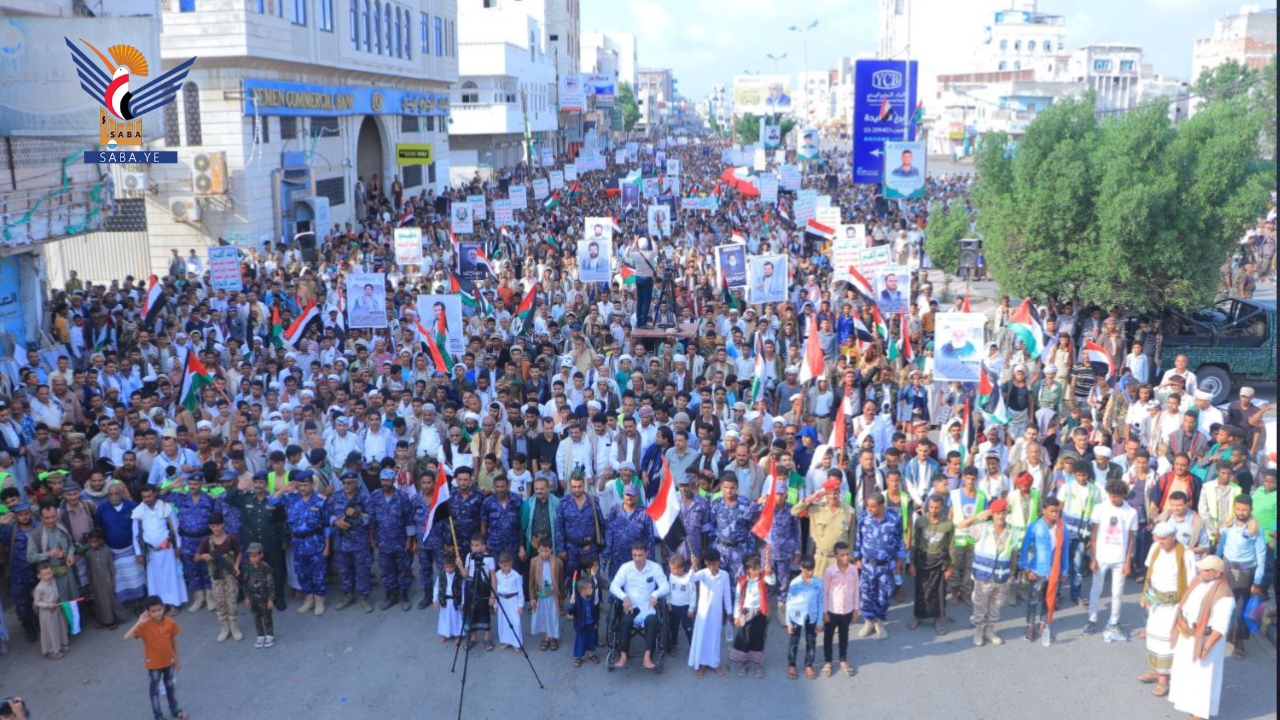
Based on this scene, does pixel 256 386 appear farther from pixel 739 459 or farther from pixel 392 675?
pixel 739 459

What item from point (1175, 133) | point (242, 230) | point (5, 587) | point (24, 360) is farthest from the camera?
point (242, 230)

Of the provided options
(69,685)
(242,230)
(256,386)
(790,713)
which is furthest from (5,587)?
(242,230)

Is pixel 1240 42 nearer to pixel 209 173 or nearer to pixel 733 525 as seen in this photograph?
pixel 209 173

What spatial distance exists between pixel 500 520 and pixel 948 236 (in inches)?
614

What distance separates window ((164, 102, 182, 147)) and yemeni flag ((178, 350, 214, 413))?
15.5 metres

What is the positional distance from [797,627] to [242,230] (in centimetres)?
2153

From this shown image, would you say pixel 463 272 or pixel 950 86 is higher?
pixel 950 86

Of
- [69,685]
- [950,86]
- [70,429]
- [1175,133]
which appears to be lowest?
[69,685]

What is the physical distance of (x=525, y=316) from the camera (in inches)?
620

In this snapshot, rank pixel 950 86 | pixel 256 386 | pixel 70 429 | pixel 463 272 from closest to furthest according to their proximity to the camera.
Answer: pixel 70 429 → pixel 256 386 → pixel 463 272 → pixel 950 86

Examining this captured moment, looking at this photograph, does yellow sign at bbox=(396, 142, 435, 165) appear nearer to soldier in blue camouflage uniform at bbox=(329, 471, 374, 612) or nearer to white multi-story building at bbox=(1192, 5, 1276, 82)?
soldier in blue camouflage uniform at bbox=(329, 471, 374, 612)

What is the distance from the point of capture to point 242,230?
26.0 meters

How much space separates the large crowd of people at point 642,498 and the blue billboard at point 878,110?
1642 cm

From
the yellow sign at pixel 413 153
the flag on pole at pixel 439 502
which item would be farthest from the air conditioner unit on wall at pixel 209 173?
the flag on pole at pixel 439 502
